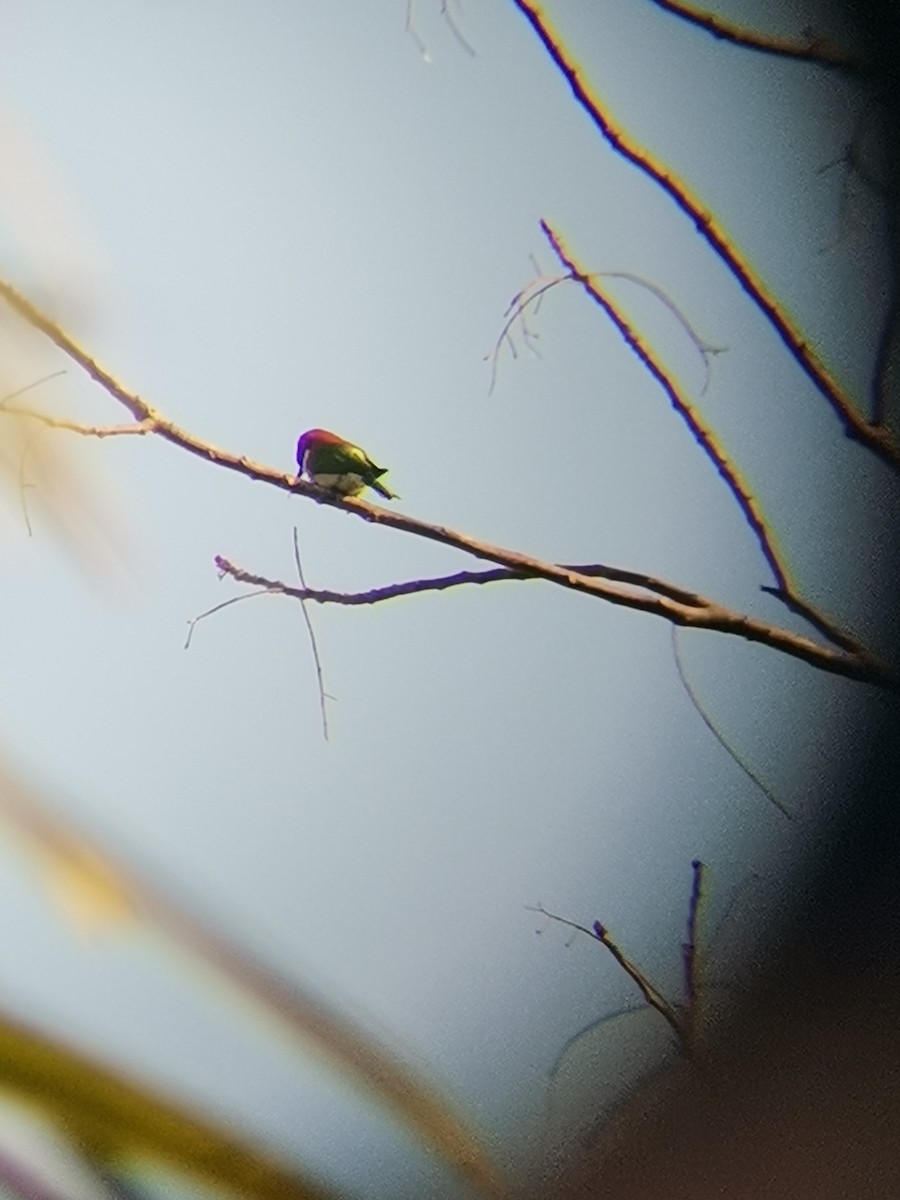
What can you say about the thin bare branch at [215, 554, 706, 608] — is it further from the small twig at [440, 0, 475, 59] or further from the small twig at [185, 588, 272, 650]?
the small twig at [440, 0, 475, 59]

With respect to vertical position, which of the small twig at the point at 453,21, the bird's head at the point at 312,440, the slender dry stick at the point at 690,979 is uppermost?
the small twig at the point at 453,21

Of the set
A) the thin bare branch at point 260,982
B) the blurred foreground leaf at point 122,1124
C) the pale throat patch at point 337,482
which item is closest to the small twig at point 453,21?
the pale throat patch at point 337,482

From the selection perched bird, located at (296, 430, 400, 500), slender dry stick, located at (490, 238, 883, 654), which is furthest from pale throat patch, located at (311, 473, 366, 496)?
slender dry stick, located at (490, 238, 883, 654)

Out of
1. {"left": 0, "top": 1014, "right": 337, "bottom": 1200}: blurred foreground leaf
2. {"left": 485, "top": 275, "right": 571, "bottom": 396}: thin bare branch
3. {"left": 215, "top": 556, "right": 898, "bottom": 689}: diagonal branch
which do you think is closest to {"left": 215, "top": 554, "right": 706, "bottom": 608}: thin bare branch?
{"left": 215, "top": 556, "right": 898, "bottom": 689}: diagonal branch

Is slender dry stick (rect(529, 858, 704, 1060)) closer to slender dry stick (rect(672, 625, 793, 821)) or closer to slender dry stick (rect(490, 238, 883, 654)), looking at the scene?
slender dry stick (rect(672, 625, 793, 821))

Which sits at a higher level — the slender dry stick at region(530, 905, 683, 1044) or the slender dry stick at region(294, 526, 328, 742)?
the slender dry stick at region(294, 526, 328, 742)

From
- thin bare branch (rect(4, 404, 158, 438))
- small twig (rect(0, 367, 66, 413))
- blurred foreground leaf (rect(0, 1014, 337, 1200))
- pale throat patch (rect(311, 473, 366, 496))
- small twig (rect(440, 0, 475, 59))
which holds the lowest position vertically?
blurred foreground leaf (rect(0, 1014, 337, 1200))

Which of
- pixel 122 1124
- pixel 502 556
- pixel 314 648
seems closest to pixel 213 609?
pixel 314 648

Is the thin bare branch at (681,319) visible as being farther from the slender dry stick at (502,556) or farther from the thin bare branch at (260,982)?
the thin bare branch at (260,982)
